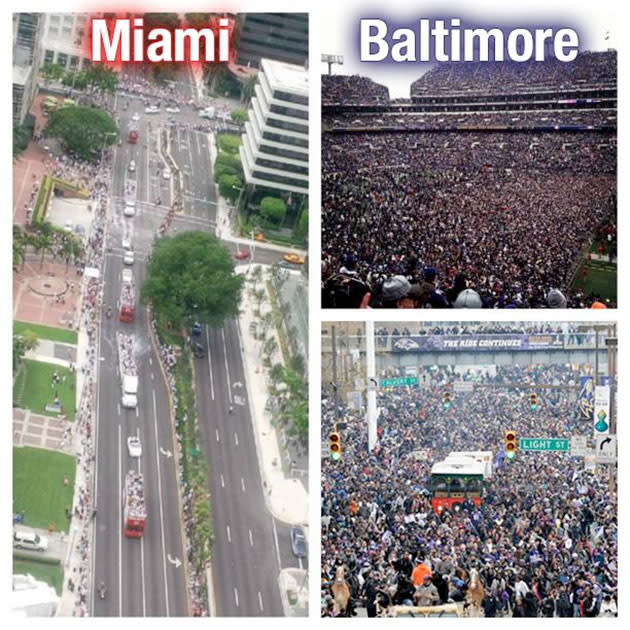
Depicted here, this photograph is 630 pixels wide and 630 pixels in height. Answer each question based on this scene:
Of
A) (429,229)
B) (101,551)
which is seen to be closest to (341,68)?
(429,229)

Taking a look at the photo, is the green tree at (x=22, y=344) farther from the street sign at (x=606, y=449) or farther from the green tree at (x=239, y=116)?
the street sign at (x=606, y=449)

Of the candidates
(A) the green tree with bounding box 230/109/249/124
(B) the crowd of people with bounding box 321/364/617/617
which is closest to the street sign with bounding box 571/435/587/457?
(B) the crowd of people with bounding box 321/364/617/617

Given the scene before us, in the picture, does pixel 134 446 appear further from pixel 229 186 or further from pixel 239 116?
pixel 239 116

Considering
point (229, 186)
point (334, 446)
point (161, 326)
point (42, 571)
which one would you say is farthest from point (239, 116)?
point (42, 571)

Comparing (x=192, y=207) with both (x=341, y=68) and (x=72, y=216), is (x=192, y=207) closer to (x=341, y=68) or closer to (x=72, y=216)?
(x=72, y=216)

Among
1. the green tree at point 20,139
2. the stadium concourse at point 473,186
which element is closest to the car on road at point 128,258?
the green tree at point 20,139

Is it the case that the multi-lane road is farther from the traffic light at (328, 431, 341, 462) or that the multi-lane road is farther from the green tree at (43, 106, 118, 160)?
the traffic light at (328, 431, 341, 462)
